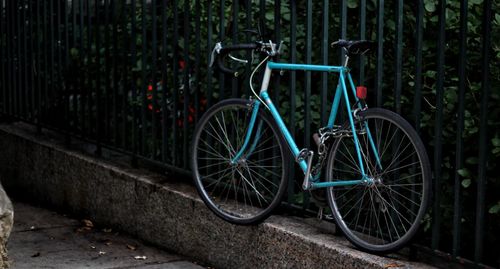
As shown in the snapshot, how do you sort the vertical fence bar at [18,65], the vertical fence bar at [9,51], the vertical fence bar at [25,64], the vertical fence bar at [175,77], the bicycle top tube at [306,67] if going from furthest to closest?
the vertical fence bar at [9,51]
the vertical fence bar at [18,65]
the vertical fence bar at [25,64]
the vertical fence bar at [175,77]
the bicycle top tube at [306,67]

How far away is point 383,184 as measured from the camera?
489 centimetres

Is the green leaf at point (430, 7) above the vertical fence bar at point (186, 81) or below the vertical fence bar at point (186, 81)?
above

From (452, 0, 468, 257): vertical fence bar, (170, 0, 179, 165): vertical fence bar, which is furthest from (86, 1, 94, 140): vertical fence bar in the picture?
(452, 0, 468, 257): vertical fence bar

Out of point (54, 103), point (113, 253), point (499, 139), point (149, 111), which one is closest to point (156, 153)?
point (149, 111)

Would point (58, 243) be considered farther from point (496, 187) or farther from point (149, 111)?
point (496, 187)

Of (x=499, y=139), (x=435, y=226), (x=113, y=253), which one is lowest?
(x=113, y=253)

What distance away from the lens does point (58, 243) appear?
259 inches

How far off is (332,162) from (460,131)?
0.78 m

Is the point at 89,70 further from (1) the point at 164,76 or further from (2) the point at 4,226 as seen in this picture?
(2) the point at 4,226

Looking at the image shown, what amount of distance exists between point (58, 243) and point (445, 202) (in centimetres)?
270

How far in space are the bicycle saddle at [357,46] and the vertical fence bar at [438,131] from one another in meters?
0.39

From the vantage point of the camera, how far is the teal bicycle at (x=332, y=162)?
487cm

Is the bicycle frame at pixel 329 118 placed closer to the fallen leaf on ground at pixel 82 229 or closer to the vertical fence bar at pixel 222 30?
the vertical fence bar at pixel 222 30

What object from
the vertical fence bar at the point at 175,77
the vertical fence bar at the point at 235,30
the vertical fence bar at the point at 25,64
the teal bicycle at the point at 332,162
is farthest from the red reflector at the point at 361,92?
the vertical fence bar at the point at 25,64
